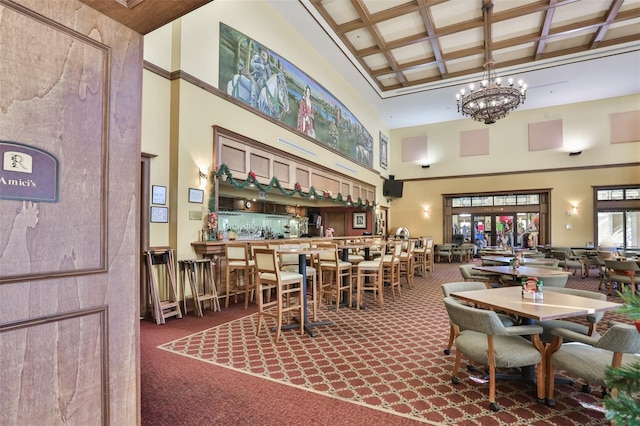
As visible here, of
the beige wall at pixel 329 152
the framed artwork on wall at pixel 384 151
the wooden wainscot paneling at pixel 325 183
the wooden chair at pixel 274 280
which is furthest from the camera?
the framed artwork on wall at pixel 384 151

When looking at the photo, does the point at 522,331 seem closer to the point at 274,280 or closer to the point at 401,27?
the point at 274,280

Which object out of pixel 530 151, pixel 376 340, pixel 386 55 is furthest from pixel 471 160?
pixel 376 340

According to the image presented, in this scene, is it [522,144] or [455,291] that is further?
[522,144]

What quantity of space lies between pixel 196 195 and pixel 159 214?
2.18 feet

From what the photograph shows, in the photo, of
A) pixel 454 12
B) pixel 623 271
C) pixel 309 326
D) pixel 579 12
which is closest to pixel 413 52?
pixel 454 12

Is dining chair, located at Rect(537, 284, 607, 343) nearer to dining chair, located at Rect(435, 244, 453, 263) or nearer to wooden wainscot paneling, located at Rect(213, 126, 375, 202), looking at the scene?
wooden wainscot paneling, located at Rect(213, 126, 375, 202)

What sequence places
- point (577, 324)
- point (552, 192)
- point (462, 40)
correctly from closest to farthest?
point (577, 324), point (462, 40), point (552, 192)

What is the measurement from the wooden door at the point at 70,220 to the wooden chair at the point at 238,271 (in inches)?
156

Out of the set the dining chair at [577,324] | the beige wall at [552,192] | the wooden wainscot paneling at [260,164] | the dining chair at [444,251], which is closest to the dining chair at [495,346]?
the dining chair at [577,324]

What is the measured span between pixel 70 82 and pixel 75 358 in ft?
3.59

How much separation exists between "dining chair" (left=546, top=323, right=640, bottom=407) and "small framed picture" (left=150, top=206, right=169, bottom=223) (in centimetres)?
503

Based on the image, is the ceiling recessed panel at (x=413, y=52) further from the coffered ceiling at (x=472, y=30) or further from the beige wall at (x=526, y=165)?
the beige wall at (x=526, y=165)

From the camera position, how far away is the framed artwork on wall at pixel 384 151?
1516 cm

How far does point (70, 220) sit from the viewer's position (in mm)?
1316
